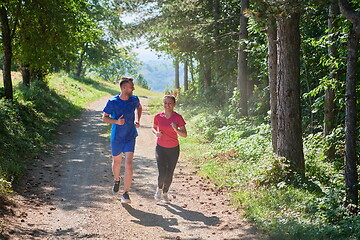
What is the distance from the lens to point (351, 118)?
6035 mm

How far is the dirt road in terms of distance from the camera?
543 centimetres

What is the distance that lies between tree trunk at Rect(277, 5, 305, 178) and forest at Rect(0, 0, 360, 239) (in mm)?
20

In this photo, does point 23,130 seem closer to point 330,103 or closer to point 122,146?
point 122,146

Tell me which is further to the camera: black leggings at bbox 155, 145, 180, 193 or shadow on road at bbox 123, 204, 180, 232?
black leggings at bbox 155, 145, 180, 193

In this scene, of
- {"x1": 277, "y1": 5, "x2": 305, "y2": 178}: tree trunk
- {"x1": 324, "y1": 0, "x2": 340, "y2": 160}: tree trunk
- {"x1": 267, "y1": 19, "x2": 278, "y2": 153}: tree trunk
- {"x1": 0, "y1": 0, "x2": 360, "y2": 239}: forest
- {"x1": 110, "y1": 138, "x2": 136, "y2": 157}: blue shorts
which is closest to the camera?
{"x1": 0, "y1": 0, "x2": 360, "y2": 239}: forest

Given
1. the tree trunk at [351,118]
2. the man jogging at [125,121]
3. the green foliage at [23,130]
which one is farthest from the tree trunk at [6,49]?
the tree trunk at [351,118]

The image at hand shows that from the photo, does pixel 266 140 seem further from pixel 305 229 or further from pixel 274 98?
pixel 305 229

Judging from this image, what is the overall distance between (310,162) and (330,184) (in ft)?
3.51

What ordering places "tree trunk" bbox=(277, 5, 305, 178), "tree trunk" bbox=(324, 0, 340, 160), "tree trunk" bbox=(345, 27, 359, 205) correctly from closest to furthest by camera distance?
"tree trunk" bbox=(345, 27, 359, 205), "tree trunk" bbox=(277, 5, 305, 178), "tree trunk" bbox=(324, 0, 340, 160)

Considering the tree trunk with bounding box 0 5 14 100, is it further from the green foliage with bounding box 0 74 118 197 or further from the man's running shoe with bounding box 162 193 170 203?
the man's running shoe with bounding box 162 193 170 203

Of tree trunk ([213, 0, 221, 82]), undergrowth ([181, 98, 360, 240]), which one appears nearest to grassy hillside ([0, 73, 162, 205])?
undergrowth ([181, 98, 360, 240])

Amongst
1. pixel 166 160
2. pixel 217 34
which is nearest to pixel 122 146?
pixel 166 160

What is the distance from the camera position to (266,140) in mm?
10711

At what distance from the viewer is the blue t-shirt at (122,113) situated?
6613mm
